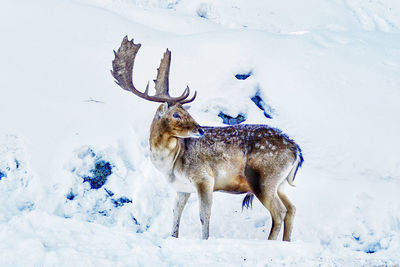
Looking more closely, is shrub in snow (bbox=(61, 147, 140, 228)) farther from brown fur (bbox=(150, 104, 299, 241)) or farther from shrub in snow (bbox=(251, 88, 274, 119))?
shrub in snow (bbox=(251, 88, 274, 119))

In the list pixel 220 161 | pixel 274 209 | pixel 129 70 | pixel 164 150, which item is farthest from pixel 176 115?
pixel 274 209

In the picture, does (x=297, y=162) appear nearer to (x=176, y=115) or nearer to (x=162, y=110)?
(x=176, y=115)

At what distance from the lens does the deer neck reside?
6.09 m

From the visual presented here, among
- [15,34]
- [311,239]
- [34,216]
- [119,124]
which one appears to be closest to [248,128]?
[311,239]

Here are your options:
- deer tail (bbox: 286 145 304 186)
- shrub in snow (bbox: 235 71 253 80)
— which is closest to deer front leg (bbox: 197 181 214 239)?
deer tail (bbox: 286 145 304 186)

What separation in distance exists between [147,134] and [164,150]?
6.34 ft

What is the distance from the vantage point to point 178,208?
648 centimetres

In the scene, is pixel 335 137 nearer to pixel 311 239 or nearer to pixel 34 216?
pixel 311 239

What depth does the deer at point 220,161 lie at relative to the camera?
609 centimetres

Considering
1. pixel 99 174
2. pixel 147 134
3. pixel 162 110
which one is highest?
pixel 162 110

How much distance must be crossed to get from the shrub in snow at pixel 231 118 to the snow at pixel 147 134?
10 cm

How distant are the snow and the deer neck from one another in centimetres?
92

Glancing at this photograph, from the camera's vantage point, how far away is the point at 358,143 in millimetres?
8453

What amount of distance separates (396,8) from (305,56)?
8363 mm
